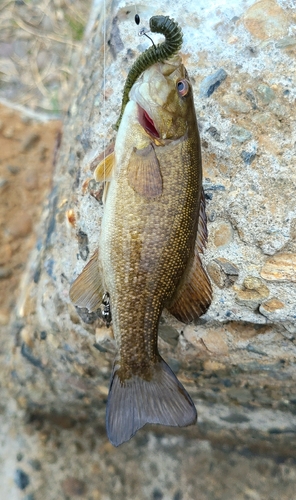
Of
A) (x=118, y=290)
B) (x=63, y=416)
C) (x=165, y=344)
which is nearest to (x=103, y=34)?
(x=118, y=290)

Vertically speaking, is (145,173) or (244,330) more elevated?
(145,173)

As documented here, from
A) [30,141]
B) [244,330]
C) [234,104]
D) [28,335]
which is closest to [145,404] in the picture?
[244,330]

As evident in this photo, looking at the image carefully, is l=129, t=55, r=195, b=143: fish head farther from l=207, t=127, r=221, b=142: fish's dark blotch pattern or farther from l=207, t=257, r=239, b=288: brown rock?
l=207, t=257, r=239, b=288: brown rock

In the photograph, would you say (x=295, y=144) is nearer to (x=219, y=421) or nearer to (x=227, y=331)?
(x=227, y=331)

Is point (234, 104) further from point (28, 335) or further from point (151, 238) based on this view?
point (28, 335)

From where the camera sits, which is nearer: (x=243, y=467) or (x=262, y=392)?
(x=262, y=392)

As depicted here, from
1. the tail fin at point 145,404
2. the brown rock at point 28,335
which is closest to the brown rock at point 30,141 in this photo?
the brown rock at point 28,335

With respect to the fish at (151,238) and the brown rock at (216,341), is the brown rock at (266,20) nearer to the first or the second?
the fish at (151,238)
